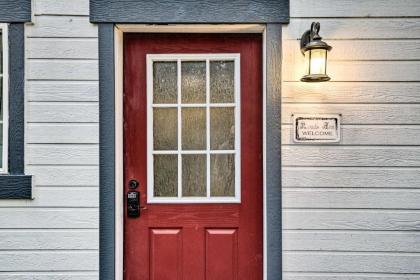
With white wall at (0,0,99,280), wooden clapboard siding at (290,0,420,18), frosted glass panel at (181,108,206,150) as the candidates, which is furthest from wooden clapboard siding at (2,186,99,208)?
wooden clapboard siding at (290,0,420,18)

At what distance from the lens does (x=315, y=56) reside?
242cm

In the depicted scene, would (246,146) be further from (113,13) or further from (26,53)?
(26,53)

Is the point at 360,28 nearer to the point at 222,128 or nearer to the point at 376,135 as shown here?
the point at 376,135

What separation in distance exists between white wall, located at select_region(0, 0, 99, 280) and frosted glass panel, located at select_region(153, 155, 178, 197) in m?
0.40

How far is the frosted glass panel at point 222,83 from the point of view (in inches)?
108

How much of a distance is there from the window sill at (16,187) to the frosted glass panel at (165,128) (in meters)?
0.84

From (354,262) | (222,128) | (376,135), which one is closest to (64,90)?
(222,128)

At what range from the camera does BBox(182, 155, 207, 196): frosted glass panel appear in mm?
2742

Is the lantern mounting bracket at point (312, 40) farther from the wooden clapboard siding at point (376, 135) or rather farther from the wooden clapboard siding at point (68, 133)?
the wooden clapboard siding at point (68, 133)

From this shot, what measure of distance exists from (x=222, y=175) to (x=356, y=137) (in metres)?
0.92

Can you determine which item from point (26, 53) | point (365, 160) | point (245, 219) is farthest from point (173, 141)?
point (365, 160)

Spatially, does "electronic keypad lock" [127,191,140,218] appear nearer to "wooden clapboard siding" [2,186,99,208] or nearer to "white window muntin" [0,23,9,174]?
"wooden clapboard siding" [2,186,99,208]

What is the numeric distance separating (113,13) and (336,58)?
1.47 m

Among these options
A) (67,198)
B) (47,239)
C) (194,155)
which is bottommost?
(47,239)
